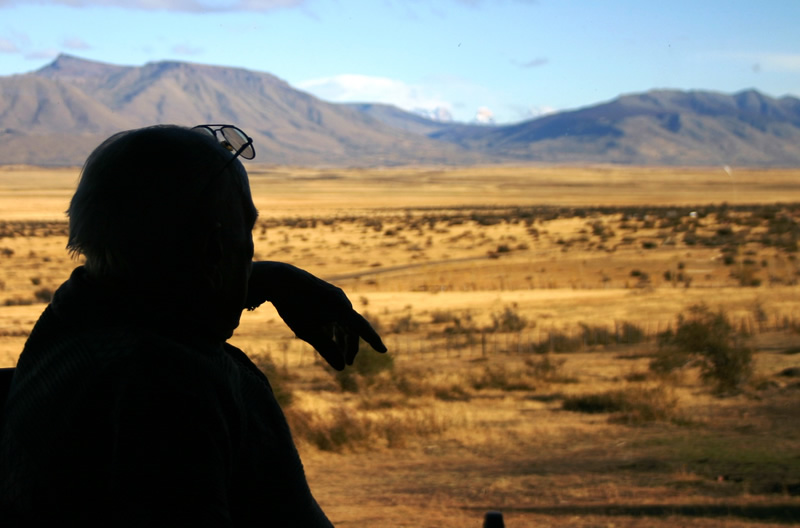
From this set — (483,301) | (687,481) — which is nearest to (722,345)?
(687,481)

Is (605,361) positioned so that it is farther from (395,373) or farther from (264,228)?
(264,228)

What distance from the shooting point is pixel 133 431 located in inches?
38.9

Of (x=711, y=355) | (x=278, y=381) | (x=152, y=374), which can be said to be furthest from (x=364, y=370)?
(x=152, y=374)

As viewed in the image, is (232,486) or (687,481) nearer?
(232,486)

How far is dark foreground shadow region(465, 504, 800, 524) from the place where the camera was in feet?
24.9

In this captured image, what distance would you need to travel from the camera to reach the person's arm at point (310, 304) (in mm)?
1705

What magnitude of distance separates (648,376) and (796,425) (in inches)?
148

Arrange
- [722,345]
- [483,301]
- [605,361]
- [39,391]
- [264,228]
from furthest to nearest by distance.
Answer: [264,228], [483,301], [605,361], [722,345], [39,391]

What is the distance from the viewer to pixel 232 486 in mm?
1156

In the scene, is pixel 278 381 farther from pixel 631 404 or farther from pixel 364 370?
pixel 631 404

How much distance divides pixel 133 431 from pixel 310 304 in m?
0.76

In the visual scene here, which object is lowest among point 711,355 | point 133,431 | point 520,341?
point 520,341

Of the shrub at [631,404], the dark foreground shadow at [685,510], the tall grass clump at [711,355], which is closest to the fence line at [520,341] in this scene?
the tall grass clump at [711,355]

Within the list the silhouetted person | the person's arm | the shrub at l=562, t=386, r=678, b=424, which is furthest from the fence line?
the silhouetted person
